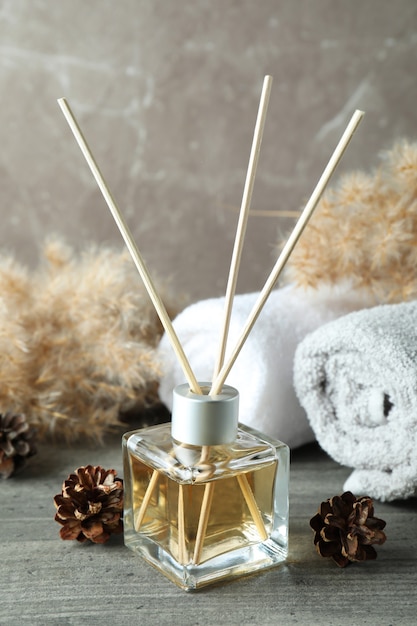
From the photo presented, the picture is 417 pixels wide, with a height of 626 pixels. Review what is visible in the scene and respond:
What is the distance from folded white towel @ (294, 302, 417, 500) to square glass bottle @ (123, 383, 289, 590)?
0.11 meters

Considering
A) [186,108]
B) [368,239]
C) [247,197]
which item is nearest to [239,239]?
[247,197]

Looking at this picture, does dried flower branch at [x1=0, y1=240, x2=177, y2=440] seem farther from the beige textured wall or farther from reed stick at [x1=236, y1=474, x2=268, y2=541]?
the beige textured wall

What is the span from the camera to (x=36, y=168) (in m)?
1.19

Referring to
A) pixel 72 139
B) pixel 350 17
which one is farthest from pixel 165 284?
pixel 350 17

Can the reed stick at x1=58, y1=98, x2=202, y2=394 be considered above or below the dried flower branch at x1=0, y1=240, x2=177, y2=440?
above

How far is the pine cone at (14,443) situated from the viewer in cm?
62

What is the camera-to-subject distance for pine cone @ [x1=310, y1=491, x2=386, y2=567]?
18.5 inches

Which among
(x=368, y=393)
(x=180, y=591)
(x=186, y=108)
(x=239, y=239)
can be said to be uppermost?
(x=186, y=108)

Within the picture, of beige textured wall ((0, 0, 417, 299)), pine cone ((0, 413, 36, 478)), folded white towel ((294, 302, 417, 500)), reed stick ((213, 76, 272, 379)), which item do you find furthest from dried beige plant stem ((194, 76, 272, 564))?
beige textured wall ((0, 0, 417, 299))

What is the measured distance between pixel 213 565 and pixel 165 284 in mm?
374

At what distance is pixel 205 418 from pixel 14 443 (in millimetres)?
265

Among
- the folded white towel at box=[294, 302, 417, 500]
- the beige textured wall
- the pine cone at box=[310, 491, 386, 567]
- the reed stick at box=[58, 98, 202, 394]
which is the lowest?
the pine cone at box=[310, 491, 386, 567]

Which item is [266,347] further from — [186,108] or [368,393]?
[186,108]

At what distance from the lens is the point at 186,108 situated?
1179mm
